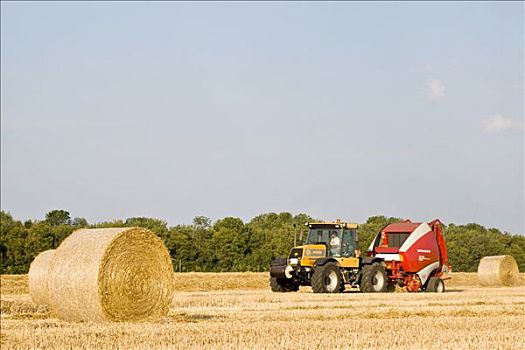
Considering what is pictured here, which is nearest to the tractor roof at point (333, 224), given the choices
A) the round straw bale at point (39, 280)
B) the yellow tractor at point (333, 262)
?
the yellow tractor at point (333, 262)

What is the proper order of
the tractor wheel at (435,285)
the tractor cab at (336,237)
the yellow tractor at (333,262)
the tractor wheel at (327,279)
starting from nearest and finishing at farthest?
the tractor wheel at (327,279)
the yellow tractor at (333,262)
the tractor cab at (336,237)
the tractor wheel at (435,285)

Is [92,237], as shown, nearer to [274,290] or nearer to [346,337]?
[346,337]

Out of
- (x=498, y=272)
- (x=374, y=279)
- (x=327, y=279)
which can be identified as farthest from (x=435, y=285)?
(x=498, y=272)

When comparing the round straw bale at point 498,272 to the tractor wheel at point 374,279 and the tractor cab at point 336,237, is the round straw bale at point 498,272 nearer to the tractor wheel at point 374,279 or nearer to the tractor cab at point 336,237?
the tractor wheel at point 374,279

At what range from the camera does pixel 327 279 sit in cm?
2555

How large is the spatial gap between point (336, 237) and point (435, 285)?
173 inches

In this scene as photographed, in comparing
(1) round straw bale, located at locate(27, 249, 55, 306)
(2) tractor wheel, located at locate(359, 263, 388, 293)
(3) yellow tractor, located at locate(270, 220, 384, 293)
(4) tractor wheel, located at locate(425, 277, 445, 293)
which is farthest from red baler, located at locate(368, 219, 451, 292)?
(1) round straw bale, located at locate(27, 249, 55, 306)

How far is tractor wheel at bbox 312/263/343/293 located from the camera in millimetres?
25031

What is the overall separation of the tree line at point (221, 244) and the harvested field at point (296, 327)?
94.0 feet

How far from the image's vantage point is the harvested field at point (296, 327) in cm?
1156

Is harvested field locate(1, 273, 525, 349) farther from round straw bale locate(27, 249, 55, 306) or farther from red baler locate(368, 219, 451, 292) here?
red baler locate(368, 219, 451, 292)

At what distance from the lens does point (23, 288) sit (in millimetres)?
31719

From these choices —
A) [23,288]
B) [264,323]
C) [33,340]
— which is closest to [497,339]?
[264,323]

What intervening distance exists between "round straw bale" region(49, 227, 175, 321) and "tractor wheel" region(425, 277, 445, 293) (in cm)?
1412
